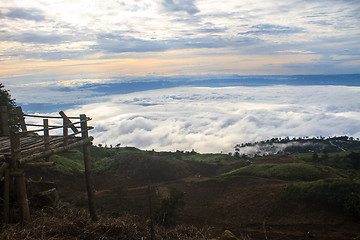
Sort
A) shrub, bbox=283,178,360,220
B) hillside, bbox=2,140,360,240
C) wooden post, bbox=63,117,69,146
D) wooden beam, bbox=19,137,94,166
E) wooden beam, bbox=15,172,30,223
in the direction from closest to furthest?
1. wooden beam, bbox=19,137,94,166
2. wooden beam, bbox=15,172,30,223
3. wooden post, bbox=63,117,69,146
4. hillside, bbox=2,140,360,240
5. shrub, bbox=283,178,360,220

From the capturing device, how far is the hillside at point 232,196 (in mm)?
16844

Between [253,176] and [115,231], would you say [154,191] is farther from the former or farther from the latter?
[115,231]

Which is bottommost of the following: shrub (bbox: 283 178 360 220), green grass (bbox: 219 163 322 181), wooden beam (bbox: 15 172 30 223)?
green grass (bbox: 219 163 322 181)

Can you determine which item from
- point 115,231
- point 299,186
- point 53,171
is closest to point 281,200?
point 299,186

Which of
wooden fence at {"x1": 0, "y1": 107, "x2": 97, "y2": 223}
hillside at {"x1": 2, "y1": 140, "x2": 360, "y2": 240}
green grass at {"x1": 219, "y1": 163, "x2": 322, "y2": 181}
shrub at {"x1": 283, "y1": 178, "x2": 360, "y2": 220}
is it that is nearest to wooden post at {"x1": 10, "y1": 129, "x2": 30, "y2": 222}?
wooden fence at {"x1": 0, "y1": 107, "x2": 97, "y2": 223}

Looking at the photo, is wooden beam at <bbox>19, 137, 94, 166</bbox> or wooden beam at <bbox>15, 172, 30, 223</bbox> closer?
wooden beam at <bbox>19, 137, 94, 166</bbox>

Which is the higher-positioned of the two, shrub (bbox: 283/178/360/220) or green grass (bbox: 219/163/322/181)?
shrub (bbox: 283/178/360/220)

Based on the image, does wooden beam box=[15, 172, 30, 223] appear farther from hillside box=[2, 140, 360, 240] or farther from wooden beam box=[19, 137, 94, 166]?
hillside box=[2, 140, 360, 240]

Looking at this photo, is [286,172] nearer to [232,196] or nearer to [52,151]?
[232,196]

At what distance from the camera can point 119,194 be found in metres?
22.8

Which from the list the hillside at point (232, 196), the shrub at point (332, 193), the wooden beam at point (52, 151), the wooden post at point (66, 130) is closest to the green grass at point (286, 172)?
the hillside at point (232, 196)

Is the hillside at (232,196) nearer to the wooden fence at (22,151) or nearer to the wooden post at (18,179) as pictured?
the wooden post at (18,179)

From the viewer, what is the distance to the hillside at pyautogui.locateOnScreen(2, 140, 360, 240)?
55.3 feet

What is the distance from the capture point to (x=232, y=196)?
78.8ft
